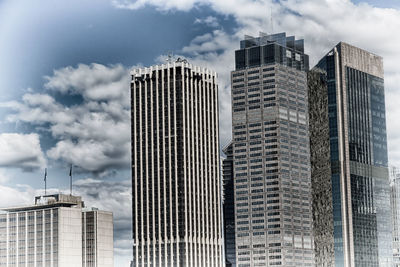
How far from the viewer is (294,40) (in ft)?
432

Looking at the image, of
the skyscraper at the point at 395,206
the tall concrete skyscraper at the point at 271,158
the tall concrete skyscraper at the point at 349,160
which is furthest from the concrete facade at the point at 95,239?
the skyscraper at the point at 395,206

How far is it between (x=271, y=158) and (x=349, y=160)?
2023cm

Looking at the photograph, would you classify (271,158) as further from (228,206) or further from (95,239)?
(228,206)

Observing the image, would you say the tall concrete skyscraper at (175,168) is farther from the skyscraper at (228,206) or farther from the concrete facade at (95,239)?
the concrete facade at (95,239)

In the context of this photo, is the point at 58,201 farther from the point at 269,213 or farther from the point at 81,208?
the point at 269,213

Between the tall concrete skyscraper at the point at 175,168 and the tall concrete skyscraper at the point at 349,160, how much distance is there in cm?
1518

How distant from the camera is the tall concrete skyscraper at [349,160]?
134m

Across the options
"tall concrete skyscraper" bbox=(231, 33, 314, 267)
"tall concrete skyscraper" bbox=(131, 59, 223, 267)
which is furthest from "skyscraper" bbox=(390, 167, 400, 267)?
"tall concrete skyscraper" bbox=(131, 59, 223, 267)

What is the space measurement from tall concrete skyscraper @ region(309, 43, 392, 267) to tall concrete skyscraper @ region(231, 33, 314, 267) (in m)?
5.62

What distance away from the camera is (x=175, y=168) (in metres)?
132

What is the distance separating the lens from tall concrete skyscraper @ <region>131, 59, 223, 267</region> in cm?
13025

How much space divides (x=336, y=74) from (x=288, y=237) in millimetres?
31179

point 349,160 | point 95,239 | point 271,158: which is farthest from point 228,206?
point 95,239

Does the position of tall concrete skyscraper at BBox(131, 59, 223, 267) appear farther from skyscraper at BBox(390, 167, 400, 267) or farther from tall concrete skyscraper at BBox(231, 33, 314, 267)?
skyscraper at BBox(390, 167, 400, 267)
